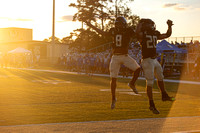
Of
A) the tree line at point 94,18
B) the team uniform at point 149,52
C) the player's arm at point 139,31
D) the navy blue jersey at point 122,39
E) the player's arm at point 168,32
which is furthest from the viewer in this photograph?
the tree line at point 94,18

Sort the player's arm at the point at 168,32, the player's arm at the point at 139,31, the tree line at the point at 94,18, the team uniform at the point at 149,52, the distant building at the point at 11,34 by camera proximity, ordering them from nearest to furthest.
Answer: the player's arm at the point at 139,31 < the team uniform at the point at 149,52 < the player's arm at the point at 168,32 < the tree line at the point at 94,18 < the distant building at the point at 11,34

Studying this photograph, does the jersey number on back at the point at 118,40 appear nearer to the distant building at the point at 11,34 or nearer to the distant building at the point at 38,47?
the distant building at the point at 38,47

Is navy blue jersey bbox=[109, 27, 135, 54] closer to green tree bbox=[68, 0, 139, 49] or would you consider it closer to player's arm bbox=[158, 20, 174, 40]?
player's arm bbox=[158, 20, 174, 40]

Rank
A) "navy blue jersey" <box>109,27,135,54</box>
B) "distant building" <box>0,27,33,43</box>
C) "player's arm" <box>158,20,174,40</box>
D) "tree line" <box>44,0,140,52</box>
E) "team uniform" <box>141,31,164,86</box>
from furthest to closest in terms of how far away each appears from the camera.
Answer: "distant building" <box>0,27,33,43</box>
"tree line" <box>44,0,140,52</box>
"navy blue jersey" <box>109,27,135,54</box>
"player's arm" <box>158,20,174,40</box>
"team uniform" <box>141,31,164,86</box>

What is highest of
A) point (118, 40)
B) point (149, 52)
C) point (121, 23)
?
point (121, 23)

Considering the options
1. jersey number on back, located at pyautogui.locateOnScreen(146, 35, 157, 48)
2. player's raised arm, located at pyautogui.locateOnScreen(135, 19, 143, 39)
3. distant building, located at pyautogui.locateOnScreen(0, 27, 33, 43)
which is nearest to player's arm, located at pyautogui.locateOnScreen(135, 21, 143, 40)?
player's raised arm, located at pyautogui.locateOnScreen(135, 19, 143, 39)

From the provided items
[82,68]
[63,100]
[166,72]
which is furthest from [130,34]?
[82,68]

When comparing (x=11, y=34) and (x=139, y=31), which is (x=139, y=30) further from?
(x=11, y=34)

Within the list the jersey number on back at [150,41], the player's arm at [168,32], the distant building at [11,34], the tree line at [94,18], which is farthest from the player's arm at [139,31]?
the distant building at [11,34]

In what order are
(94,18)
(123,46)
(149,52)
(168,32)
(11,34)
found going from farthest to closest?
(11,34)
(94,18)
(123,46)
(168,32)
(149,52)

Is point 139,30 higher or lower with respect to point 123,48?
higher

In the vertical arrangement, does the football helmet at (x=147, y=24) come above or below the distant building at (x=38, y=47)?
below

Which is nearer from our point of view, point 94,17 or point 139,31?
point 139,31

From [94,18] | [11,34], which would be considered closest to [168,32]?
[94,18]
